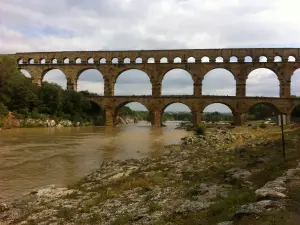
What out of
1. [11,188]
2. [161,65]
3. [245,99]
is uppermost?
[161,65]

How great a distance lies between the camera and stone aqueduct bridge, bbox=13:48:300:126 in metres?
51.8

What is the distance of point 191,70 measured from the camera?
54.7m

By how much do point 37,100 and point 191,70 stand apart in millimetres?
24556

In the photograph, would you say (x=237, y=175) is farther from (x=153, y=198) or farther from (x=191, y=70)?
(x=191, y=70)

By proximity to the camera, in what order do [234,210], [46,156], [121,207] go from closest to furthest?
[234,210] → [121,207] → [46,156]

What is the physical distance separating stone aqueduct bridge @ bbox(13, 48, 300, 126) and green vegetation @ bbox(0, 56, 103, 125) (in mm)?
3449

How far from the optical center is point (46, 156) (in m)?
18.6

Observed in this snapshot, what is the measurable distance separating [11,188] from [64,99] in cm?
4289

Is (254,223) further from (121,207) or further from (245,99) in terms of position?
(245,99)

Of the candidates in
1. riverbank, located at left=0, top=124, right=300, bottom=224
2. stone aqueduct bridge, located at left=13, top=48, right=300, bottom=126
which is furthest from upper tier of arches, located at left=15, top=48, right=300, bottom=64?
riverbank, located at left=0, top=124, right=300, bottom=224

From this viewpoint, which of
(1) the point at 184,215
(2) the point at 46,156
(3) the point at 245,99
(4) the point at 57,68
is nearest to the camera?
(1) the point at 184,215

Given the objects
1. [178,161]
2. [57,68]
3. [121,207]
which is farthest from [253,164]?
[57,68]

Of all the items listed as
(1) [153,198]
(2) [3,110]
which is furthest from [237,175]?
(2) [3,110]

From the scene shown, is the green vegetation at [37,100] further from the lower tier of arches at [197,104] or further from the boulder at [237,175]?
the boulder at [237,175]
